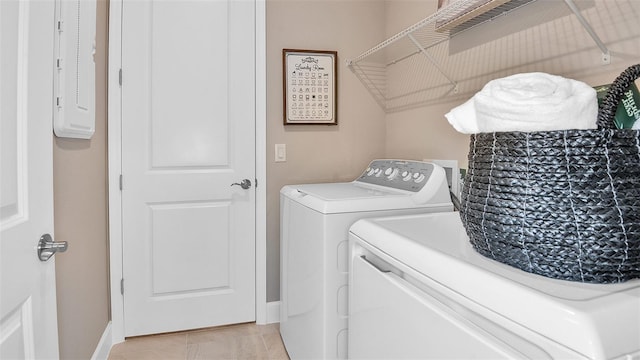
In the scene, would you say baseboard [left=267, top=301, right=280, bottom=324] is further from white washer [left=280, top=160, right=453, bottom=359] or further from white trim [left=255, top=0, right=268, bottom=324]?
white washer [left=280, top=160, right=453, bottom=359]

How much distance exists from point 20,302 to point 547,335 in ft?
3.00

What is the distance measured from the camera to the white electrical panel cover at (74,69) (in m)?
1.17

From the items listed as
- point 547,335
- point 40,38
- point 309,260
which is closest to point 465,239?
point 547,335

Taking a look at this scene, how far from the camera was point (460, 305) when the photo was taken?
778 mm

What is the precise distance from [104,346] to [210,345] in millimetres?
528

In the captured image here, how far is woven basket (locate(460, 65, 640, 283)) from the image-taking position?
633 mm

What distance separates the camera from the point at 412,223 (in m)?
1.18

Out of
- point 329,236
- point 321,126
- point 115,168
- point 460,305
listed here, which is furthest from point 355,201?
point 115,168

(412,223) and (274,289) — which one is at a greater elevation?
(412,223)

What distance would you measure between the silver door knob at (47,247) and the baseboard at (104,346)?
1.25 metres

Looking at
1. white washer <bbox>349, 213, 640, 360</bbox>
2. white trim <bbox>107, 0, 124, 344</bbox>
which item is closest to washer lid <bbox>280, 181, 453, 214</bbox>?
white washer <bbox>349, 213, 640, 360</bbox>

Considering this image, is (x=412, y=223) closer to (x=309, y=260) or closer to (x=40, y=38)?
(x=309, y=260)

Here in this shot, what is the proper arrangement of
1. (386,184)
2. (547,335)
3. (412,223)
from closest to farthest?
(547,335), (412,223), (386,184)

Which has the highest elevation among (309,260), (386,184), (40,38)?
(40,38)
